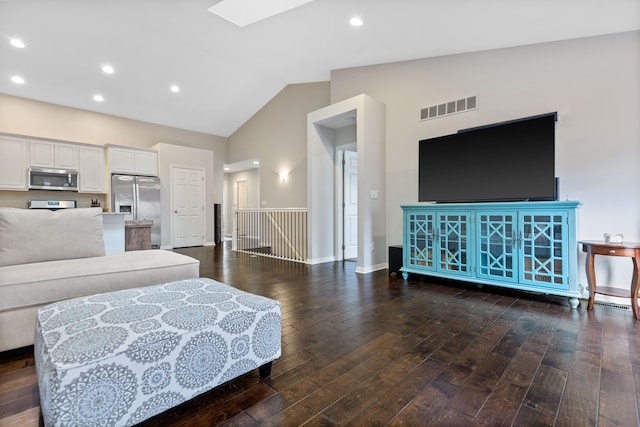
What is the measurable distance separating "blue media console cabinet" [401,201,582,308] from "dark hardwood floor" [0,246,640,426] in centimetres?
28

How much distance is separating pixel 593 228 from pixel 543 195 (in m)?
0.63

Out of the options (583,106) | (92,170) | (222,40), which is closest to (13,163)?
(92,170)

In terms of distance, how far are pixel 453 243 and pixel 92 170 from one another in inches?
279

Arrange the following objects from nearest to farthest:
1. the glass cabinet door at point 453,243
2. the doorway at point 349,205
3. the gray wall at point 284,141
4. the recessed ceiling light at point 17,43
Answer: the glass cabinet door at point 453,243
the recessed ceiling light at point 17,43
the doorway at point 349,205
the gray wall at point 284,141

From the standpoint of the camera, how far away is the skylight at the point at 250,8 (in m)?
3.65

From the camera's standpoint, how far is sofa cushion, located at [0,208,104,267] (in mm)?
2262

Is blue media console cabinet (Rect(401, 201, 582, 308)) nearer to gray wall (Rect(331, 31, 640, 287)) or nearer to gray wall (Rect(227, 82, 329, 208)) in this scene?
gray wall (Rect(331, 31, 640, 287))

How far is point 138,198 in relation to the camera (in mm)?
6492

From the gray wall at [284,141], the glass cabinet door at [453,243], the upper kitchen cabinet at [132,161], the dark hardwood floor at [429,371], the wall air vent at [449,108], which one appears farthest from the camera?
the gray wall at [284,141]

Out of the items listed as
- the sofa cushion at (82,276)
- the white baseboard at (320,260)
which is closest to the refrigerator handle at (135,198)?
the white baseboard at (320,260)

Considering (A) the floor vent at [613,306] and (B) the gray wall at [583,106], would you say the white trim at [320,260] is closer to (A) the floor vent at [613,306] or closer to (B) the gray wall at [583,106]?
(B) the gray wall at [583,106]

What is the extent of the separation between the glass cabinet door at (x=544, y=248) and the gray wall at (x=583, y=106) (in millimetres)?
490

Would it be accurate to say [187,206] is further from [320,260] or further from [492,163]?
[492,163]

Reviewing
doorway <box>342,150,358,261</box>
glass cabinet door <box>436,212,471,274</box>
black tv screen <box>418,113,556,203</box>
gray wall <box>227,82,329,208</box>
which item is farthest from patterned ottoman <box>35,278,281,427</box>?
gray wall <box>227,82,329,208</box>
